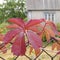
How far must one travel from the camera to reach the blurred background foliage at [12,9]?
21.0 metres

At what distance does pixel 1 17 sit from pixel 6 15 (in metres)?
0.40

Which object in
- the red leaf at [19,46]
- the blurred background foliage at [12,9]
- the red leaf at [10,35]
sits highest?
the red leaf at [10,35]

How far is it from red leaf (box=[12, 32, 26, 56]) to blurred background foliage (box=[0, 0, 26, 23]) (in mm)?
20120

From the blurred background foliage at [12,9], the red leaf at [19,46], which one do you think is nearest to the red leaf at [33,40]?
the red leaf at [19,46]

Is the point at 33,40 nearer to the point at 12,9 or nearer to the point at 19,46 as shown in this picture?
the point at 19,46

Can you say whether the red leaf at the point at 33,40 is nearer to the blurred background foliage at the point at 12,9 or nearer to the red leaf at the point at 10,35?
the red leaf at the point at 10,35

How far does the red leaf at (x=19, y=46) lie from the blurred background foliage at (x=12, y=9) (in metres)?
20.1

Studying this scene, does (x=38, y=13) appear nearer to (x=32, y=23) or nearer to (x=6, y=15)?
(x=6, y=15)

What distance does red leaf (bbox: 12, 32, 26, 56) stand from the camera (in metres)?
0.73

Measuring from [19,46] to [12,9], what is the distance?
812 inches

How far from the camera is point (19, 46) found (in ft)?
2.41

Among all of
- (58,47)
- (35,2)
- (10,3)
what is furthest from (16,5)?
(58,47)

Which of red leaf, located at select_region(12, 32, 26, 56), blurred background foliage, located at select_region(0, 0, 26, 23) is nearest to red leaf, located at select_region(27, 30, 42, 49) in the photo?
red leaf, located at select_region(12, 32, 26, 56)

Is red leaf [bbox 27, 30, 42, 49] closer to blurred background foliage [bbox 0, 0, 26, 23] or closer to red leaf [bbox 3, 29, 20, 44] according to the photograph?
red leaf [bbox 3, 29, 20, 44]
